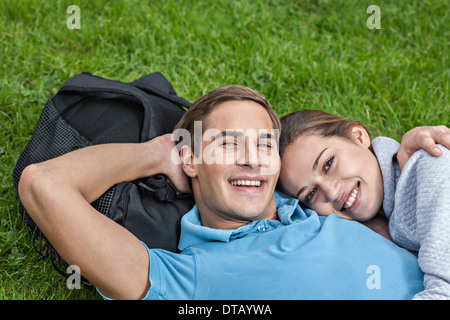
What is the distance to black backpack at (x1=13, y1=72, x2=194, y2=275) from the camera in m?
2.73

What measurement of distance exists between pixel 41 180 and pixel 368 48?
3.42m

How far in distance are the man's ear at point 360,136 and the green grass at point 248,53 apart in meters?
0.95

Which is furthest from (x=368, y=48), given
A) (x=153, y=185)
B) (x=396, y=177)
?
(x=153, y=185)

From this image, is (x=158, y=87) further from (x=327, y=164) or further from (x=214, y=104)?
(x=327, y=164)

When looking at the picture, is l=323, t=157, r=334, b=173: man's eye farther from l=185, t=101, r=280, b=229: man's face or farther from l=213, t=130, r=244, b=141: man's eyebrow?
l=213, t=130, r=244, b=141: man's eyebrow

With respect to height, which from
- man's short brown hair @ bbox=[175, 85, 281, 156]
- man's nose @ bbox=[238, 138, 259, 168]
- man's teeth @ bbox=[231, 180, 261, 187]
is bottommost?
man's teeth @ bbox=[231, 180, 261, 187]

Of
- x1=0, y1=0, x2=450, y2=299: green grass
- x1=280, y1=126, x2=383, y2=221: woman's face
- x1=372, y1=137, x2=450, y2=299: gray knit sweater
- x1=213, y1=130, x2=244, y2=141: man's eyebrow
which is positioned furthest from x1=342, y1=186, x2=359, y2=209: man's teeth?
x1=0, y1=0, x2=450, y2=299: green grass

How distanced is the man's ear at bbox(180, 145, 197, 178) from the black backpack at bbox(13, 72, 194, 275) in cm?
14

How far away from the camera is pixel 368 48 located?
4754 mm

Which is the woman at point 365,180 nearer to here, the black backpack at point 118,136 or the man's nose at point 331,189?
the man's nose at point 331,189

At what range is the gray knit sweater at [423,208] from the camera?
2301mm

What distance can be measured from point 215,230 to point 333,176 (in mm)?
733
